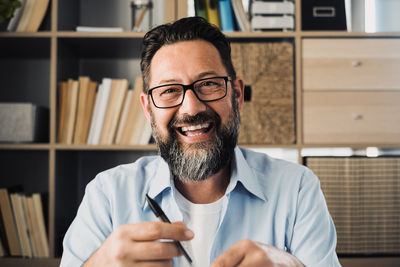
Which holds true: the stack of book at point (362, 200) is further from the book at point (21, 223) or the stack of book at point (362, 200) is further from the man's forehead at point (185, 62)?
the book at point (21, 223)

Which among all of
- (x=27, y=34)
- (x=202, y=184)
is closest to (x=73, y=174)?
(x=27, y=34)

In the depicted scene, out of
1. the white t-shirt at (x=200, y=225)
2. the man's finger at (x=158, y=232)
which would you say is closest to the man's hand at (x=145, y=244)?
the man's finger at (x=158, y=232)

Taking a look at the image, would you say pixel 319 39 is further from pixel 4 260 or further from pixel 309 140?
pixel 4 260

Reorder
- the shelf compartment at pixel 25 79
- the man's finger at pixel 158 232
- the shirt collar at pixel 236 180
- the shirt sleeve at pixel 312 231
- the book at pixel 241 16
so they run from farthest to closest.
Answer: the shelf compartment at pixel 25 79 → the book at pixel 241 16 → the shirt collar at pixel 236 180 → the shirt sleeve at pixel 312 231 → the man's finger at pixel 158 232

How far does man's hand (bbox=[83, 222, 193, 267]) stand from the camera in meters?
0.66

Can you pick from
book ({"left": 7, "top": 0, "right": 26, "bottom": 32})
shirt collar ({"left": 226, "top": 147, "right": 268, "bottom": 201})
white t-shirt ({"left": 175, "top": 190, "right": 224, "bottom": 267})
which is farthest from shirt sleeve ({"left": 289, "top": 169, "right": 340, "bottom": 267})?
book ({"left": 7, "top": 0, "right": 26, "bottom": 32})

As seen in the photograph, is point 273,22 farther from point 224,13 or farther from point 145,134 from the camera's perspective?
point 145,134

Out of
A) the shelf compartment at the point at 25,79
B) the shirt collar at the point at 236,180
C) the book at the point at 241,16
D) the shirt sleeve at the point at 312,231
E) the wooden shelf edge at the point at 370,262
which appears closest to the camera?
the shirt sleeve at the point at 312,231

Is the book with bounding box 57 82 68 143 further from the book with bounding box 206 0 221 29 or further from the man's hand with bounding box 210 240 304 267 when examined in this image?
the man's hand with bounding box 210 240 304 267

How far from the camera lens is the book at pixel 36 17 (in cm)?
165

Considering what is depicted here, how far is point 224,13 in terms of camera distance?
1.70m

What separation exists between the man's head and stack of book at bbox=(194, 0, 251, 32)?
60cm

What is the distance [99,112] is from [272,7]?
932 mm

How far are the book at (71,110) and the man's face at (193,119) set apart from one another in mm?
693
